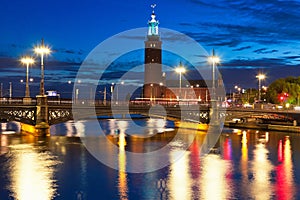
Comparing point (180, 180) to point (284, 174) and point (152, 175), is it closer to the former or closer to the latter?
point (152, 175)

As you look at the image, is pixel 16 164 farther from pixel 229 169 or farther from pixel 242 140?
pixel 242 140

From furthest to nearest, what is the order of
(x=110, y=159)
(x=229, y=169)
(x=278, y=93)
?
1. (x=278, y=93)
2. (x=110, y=159)
3. (x=229, y=169)

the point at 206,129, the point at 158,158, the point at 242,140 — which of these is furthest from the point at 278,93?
the point at 158,158

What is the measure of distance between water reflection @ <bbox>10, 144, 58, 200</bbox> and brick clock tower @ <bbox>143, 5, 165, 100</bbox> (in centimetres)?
10893

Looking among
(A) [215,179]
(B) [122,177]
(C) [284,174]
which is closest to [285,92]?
(C) [284,174]

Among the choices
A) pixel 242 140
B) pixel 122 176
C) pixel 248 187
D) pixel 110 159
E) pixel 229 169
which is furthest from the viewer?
pixel 242 140

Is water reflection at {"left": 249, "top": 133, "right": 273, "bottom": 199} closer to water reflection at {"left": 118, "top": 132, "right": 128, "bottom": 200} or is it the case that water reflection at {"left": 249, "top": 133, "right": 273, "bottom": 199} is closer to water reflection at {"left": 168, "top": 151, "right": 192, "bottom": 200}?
water reflection at {"left": 168, "top": 151, "right": 192, "bottom": 200}

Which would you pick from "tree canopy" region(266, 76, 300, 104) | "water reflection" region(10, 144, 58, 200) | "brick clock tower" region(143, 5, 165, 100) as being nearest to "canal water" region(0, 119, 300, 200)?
"water reflection" region(10, 144, 58, 200)

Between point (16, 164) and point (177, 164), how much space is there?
45.3 ft

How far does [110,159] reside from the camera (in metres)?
40.4

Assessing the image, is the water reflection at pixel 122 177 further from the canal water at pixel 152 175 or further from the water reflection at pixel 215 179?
the water reflection at pixel 215 179

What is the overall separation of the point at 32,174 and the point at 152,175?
29.0 ft

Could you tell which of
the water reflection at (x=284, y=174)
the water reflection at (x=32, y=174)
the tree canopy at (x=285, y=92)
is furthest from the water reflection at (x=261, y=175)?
the tree canopy at (x=285, y=92)

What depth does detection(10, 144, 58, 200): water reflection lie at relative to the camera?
25922 millimetres
